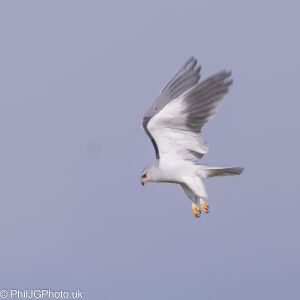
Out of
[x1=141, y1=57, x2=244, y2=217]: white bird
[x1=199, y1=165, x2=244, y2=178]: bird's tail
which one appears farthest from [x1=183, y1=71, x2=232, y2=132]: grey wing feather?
[x1=199, y1=165, x2=244, y2=178]: bird's tail

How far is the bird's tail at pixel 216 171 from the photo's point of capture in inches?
623

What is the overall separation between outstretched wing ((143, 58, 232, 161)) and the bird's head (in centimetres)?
25

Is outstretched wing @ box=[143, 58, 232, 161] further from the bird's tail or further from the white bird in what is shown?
the bird's tail

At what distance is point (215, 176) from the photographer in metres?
16.4

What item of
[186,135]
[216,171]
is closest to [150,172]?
[186,135]

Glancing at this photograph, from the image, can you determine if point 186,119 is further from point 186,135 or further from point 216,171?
point 216,171

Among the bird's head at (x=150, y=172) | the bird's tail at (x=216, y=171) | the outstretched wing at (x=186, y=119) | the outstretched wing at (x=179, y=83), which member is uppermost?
the outstretched wing at (x=179, y=83)

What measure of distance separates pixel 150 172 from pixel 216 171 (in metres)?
1.32

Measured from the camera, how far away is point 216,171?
16000mm

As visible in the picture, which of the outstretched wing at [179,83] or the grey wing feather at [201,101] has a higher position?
the outstretched wing at [179,83]

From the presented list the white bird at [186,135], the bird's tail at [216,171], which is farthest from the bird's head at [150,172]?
the bird's tail at [216,171]

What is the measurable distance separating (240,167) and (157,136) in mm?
1753

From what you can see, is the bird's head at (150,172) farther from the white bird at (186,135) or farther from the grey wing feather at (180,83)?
the grey wing feather at (180,83)

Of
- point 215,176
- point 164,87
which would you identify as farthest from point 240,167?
point 164,87
